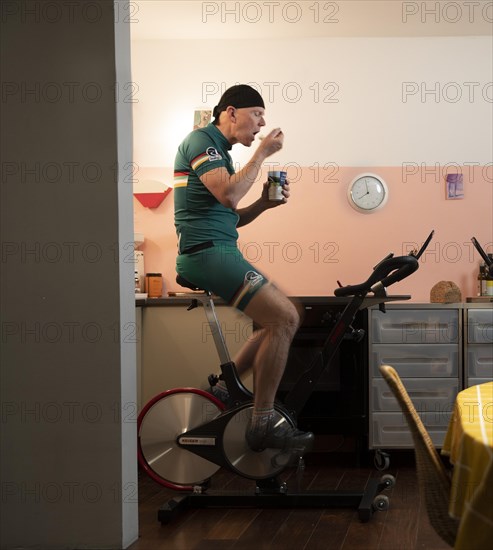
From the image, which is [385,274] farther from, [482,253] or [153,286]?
[153,286]

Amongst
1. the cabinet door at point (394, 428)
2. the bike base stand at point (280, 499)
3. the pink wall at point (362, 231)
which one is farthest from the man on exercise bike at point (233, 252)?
the pink wall at point (362, 231)

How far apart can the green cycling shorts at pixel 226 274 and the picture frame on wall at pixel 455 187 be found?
230 cm

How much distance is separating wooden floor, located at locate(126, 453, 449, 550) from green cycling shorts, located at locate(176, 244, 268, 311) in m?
0.84

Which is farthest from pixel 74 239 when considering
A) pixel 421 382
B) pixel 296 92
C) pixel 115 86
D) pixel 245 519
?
pixel 296 92

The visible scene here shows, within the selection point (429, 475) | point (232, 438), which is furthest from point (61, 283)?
point (429, 475)

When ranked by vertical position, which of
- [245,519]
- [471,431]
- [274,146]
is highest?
[274,146]

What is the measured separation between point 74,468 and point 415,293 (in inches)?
113

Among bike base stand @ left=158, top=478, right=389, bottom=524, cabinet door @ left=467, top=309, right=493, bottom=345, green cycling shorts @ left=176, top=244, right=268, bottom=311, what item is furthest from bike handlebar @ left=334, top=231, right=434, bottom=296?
cabinet door @ left=467, top=309, right=493, bottom=345

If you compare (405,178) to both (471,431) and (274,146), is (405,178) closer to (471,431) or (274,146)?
(274,146)

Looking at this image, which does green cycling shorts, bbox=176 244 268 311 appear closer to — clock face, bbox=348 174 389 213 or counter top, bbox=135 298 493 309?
counter top, bbox=135 298 493 309

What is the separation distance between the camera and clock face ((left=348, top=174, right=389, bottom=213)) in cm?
525

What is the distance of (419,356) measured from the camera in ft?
15.1

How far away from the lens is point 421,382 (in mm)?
4609

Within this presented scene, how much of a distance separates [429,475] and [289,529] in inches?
59.2
